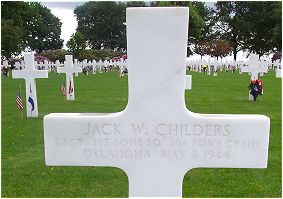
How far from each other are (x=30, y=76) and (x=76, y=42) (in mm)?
49186

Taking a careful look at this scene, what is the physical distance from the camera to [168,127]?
3.50m

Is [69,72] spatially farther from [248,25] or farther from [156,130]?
[248,25]

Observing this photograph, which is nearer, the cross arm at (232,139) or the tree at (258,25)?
the cross arm at (232,139)

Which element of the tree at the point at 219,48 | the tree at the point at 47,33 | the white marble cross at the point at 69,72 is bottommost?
the white marble cross at the point at 69,72

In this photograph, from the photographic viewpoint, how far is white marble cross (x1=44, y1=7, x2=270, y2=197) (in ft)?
10.8

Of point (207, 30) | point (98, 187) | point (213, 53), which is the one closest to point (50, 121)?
point (98, 187)

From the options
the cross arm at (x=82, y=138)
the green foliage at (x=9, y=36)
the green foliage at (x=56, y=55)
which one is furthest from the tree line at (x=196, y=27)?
the cross arm at (x=82, y=138)

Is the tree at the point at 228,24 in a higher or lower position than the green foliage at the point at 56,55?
higher

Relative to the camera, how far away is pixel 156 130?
11.5 ft

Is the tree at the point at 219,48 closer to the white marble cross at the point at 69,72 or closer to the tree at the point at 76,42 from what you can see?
Answer: the tree at the point at 76,42

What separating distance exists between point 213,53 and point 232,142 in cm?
7059

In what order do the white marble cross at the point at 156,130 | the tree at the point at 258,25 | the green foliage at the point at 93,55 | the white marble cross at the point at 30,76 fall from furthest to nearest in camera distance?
the tree at the point at 258,25, the green foliage at the point at 93,55, the white marble cross at the point at 30,76, the white marble cross at the point at 156,130

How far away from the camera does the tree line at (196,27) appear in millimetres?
63494

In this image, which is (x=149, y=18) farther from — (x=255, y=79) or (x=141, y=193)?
(x=255, y=79)
